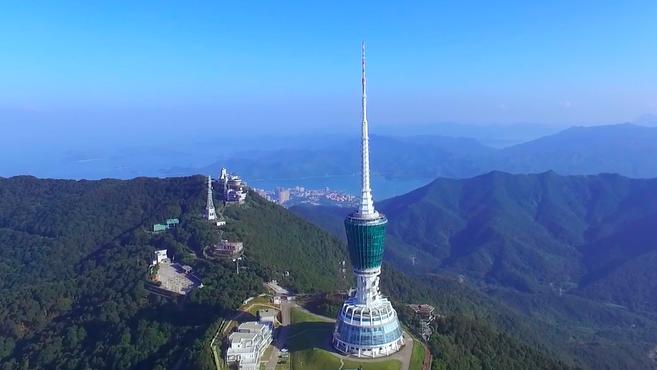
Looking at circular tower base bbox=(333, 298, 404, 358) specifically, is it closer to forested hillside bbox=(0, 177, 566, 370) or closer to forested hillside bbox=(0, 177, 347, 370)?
forested hillside bbox=(0, 177, 566, 370)

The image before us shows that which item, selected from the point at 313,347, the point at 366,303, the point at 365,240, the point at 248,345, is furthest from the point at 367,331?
the point at 248,345

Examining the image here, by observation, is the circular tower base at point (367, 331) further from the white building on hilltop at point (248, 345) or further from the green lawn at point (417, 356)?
the white building on hilltop at point (248, 345)

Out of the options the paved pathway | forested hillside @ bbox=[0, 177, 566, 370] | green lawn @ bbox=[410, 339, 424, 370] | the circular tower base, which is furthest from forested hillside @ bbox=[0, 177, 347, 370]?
green lawn @ bbox=[410, 339, 424, 370]

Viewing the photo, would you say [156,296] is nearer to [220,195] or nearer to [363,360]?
[363,360]

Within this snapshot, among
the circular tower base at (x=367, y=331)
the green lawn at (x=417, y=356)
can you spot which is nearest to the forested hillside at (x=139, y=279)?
the green lawn at (x=417, y=356)

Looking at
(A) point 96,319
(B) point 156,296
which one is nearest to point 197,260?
(B) point 156,296
